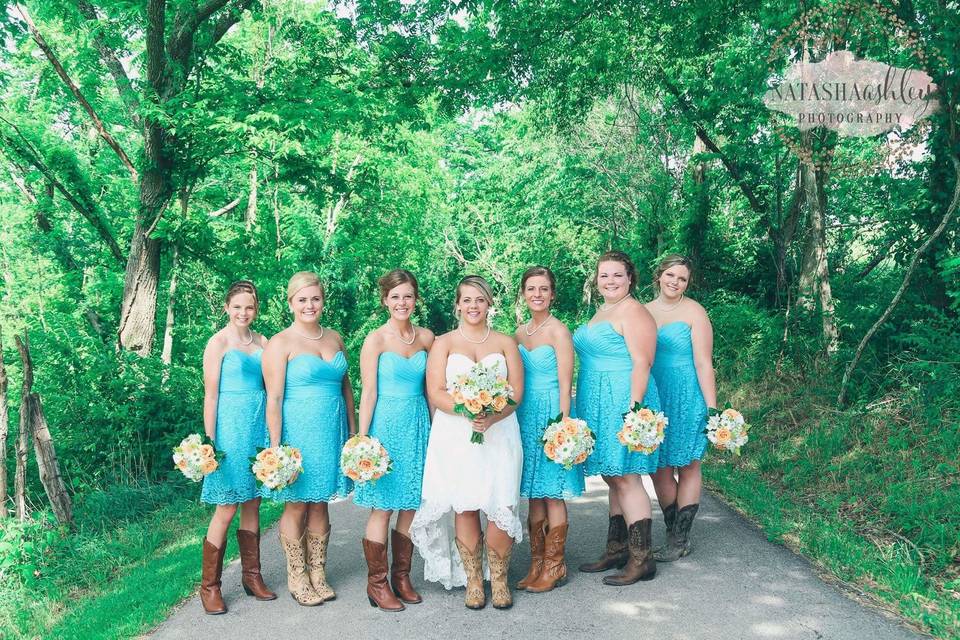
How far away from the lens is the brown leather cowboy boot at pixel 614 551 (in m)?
5.66

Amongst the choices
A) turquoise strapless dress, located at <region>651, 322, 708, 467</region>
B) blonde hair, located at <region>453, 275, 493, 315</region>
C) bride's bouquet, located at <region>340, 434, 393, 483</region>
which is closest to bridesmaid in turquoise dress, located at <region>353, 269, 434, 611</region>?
bride's bouquet, located at <region>340, 434, 393, 483</region>

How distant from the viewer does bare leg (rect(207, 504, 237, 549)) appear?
5117 millimetres

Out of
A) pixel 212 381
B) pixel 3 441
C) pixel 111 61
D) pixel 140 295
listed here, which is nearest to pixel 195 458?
pixel 212 381

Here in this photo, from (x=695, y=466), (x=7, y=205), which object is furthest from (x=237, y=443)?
(x=7, y=205)

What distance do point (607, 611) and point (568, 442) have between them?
→ 3.65ft

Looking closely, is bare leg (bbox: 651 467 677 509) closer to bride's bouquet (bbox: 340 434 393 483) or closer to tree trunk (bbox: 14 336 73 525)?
bride's bouquet (bbox: 340 434 393 483)

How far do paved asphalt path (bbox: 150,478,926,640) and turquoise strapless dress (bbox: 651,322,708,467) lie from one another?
0.84 metres

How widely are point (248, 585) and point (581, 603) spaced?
235 centimetres

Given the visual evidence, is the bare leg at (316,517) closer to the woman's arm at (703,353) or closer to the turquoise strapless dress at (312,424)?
the turquoise strapless dress at (312,424)

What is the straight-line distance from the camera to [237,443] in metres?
5.21

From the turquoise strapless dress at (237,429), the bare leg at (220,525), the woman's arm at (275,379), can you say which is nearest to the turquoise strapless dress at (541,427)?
the woman's arm at (275,379)

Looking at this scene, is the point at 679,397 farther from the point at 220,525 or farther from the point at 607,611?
the point at 220,525

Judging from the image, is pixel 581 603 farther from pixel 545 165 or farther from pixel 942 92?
pixel 545 165

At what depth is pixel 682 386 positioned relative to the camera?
591 cm
